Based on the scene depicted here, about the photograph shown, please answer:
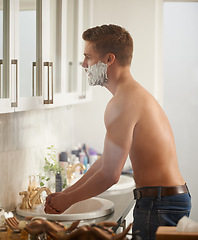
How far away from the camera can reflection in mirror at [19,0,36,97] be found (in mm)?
2055

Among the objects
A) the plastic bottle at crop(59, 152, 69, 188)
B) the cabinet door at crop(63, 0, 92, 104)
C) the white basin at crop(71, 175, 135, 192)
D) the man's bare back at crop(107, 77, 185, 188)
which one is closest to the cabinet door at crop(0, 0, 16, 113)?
the man's bare back at crop(107, 77, 185, 188)

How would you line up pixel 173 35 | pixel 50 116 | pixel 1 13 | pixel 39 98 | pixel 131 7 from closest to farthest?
pixel 1 13 → pixel 39 98 → pixel 50 116 → pixel 131 7 → pixel 173 35

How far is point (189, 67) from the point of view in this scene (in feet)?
12.2

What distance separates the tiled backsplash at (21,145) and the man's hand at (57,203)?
0.98 feet

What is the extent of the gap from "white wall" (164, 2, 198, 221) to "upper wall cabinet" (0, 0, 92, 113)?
0.89m

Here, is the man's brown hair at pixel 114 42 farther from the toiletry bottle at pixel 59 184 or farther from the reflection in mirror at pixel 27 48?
the toiletry bottle at pixel 59 184

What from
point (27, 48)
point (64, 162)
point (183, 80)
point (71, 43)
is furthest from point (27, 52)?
point (183, 80)

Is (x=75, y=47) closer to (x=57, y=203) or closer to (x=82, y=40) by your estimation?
(x=82, y=40)

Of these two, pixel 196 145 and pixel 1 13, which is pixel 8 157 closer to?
pixel 1 13

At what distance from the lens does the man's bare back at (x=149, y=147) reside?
6.57 ft

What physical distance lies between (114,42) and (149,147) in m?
0.50

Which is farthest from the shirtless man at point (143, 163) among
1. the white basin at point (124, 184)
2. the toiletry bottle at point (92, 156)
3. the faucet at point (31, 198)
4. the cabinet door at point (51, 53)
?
the toiletry bottle at point (92, 156)

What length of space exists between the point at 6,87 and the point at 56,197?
518 mm

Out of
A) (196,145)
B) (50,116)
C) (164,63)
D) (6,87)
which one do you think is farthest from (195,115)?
(6,87)
